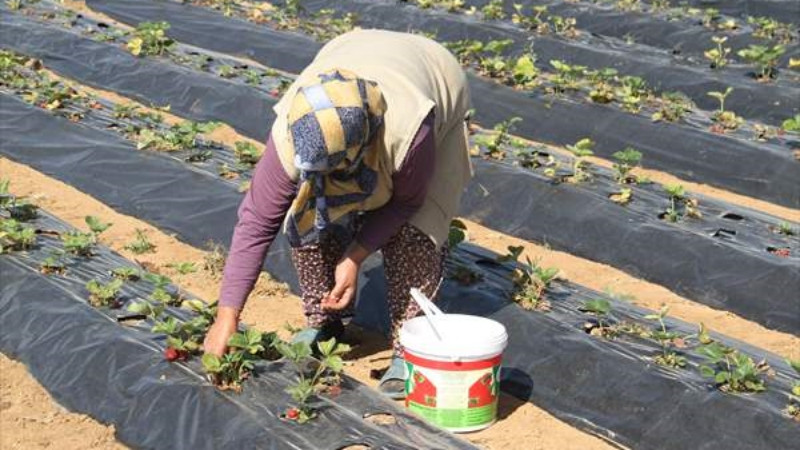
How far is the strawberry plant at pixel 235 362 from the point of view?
3.28 m

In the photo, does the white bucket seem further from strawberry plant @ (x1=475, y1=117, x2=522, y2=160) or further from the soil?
strawberry plant @ (x1=475, y1=117, x2=522, y2=160)

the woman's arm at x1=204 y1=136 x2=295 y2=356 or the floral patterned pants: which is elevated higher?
the woman's arm at x1=204 y1=136 x2=295 y2=356

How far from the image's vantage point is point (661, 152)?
7000 millimetres

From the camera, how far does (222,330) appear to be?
10.8 feet

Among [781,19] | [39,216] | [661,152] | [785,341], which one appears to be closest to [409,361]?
[785,341]

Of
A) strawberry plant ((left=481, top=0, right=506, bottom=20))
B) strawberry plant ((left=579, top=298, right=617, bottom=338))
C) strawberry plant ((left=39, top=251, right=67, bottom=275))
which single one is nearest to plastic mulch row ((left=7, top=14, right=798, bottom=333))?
strawberry plant ((left=579, top=298, right=617, bottom=338))

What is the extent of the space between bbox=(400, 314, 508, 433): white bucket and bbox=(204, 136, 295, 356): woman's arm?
0.53 meters

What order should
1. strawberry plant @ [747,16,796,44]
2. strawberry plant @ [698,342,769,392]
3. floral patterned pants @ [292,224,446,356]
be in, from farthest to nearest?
strawberry plant @ [747,16,796,44]
floral patterned pants @ [292,224,446,356]
strawberry plant @ [698,342,769,392]

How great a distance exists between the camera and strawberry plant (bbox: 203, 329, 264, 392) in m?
3.28

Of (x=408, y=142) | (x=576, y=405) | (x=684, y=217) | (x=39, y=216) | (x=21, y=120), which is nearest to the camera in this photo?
(x=408, y=142)

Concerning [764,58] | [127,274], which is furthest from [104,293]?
[764,58]

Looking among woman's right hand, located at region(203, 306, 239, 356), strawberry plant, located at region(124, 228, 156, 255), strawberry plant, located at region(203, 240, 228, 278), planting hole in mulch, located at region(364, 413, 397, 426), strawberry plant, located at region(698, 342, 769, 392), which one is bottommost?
→ strawberry plant, located at region(124, 228, 156, 255)

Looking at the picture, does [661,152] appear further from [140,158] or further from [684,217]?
[140,158]

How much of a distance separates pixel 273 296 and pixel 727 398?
1961 millimetres
